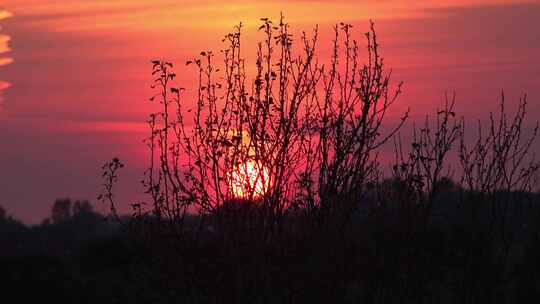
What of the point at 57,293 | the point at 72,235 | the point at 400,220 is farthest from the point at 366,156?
the point at 72,235

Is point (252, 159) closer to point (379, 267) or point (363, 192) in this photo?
point (363, 192)

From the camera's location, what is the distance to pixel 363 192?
35.5 ft

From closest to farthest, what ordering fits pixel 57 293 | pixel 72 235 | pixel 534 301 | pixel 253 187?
pixel 253 187, pixel 534 301, pixel 57 293, pixel 72 235

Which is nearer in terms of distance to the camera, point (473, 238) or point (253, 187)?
point (253, 187)

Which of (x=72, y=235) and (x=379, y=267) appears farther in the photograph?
(x=72, y=235)

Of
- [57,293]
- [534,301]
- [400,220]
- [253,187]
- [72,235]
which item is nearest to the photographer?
[253,187]

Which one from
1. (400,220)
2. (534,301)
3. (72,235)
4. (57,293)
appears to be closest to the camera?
(400,220)

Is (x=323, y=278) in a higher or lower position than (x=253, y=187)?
lower

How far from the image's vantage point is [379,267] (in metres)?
12.1

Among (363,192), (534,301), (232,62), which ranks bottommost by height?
(534,301)

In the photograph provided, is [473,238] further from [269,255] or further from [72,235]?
[72,235]

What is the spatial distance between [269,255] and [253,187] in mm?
799

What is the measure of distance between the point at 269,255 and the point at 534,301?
8915 mm

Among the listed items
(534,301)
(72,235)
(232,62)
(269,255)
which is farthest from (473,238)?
(72,235)
